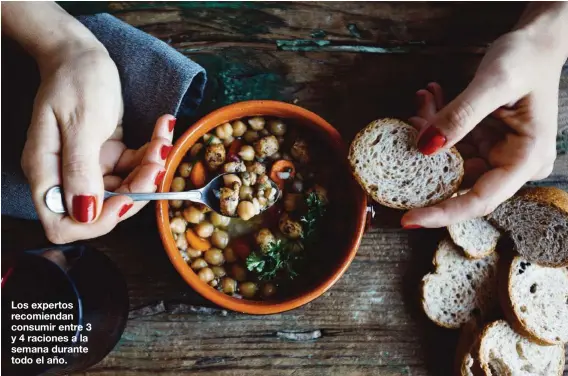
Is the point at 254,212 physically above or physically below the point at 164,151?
below

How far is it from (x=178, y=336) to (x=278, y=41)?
0.77 meters

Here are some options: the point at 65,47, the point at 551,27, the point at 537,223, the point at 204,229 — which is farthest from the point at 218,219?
the point at 551,27

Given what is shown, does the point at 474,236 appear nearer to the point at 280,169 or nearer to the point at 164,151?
the point at 280,169

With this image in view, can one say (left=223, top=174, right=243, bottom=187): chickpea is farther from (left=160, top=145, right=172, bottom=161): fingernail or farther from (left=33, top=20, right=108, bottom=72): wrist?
(left=33, top=20, right=108, bottom=72): wrist

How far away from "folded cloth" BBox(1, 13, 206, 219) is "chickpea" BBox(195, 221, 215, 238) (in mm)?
247

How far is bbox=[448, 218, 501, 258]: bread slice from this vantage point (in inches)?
50.4

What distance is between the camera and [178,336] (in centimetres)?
131

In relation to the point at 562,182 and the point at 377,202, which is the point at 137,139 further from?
the point at 562,182

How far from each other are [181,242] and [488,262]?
0.75 meters

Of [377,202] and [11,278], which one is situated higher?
[377,202]

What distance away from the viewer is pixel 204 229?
4.18 feet

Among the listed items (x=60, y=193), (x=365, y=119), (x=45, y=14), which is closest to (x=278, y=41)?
(x=365, y=119)

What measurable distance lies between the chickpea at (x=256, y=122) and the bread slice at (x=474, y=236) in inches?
20.0

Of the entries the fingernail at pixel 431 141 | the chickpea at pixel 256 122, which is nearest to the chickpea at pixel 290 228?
the chickpea at pixel 256 122
